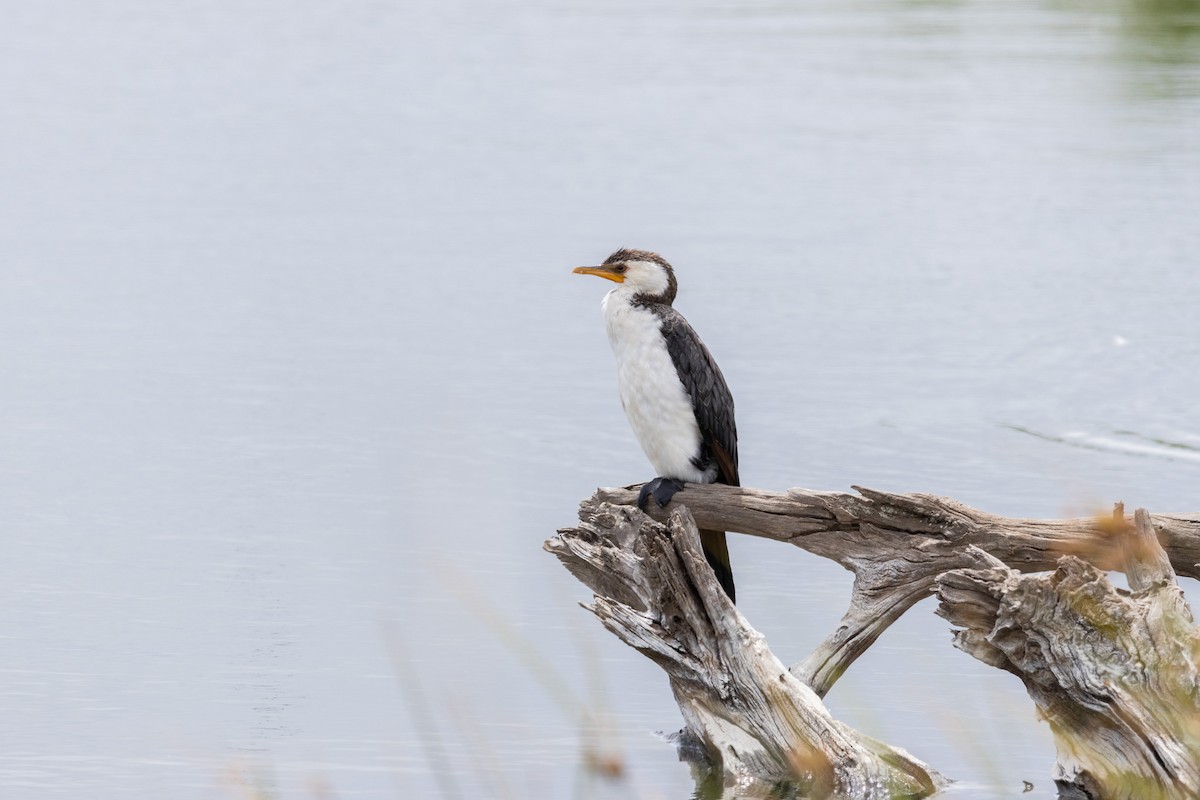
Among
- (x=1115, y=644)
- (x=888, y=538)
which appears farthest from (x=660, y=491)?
(x=1115, y=644)

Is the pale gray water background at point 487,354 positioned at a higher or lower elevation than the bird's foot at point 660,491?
lower

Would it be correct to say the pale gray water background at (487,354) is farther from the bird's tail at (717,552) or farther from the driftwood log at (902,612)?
the bird's tail at (717,552)

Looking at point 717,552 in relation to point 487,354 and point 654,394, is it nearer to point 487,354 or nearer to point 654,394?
point 654,394

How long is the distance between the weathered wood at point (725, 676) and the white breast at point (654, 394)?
1.50ft

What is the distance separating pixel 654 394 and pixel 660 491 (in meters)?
0.42

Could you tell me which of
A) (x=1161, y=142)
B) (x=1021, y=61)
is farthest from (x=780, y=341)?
(x=1021, y=61)

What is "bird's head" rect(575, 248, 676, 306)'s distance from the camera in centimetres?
698

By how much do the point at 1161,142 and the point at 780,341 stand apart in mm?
8727

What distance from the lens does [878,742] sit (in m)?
6.20

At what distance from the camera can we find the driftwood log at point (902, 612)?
17.9 ft

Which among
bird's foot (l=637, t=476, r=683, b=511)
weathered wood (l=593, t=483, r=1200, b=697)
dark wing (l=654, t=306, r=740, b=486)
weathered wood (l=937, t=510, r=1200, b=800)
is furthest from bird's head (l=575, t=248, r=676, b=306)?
weathered wood (l=937, t=510, r=1200, b=800)

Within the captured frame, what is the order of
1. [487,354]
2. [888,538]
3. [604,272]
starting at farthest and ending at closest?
[487,354]
[604,272]
[888,538]

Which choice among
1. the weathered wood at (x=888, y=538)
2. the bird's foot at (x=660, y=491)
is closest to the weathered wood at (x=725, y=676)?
the bird's foot at (x=660, y=491)

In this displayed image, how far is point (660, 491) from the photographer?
21.7 feet
